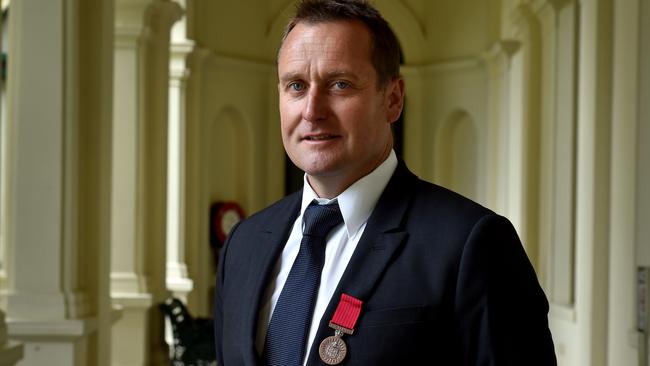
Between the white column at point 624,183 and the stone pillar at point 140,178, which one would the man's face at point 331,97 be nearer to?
the white column at point 624,183

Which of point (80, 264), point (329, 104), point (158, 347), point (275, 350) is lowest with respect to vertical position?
point (158, 347)

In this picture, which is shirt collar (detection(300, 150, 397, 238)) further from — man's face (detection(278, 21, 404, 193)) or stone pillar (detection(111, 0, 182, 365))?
stone pillar (detection(111, 0, 182, 365))

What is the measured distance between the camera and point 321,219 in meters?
2.33

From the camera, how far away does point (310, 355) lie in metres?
2.18

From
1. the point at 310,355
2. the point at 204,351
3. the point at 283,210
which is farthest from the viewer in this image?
the point at 204,351

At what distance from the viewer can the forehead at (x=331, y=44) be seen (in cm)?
220

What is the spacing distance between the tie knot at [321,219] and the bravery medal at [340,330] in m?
0.20

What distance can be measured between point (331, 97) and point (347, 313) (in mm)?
425

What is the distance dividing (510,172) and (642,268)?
612cm

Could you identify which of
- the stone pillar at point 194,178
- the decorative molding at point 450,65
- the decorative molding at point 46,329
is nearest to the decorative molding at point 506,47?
the decorative molding at point 450,65

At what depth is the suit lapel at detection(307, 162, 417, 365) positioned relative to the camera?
219 centimetres

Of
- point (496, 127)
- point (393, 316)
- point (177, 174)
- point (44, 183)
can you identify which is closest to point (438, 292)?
point (393, 316)

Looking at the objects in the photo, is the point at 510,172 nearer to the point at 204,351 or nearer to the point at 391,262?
the point at 204,351

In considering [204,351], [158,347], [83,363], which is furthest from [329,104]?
[158,347]
